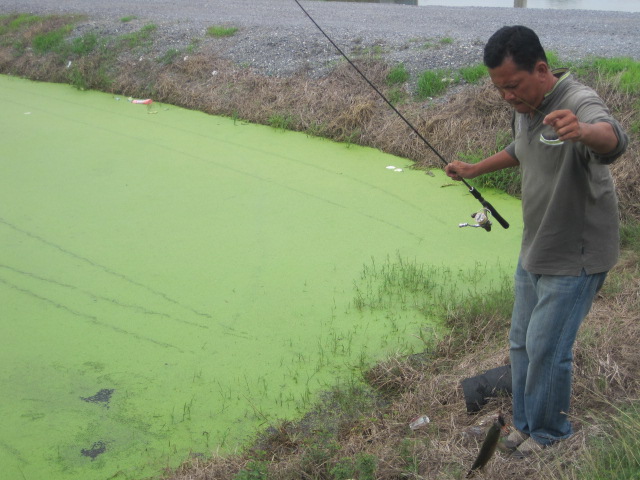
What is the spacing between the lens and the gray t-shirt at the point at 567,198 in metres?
1.85

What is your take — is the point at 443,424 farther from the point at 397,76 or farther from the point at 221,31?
the point at 221,31

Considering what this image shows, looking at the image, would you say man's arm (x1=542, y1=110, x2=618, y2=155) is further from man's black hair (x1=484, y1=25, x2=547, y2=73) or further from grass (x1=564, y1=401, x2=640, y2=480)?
grass (x1=564, y1=401, x2=640, y2=480)

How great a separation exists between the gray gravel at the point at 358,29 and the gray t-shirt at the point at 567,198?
3697 millimetres

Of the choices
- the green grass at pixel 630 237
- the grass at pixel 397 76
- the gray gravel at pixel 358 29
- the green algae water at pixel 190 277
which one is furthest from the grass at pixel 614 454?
the grass at pixel 397 76

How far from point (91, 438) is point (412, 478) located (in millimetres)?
1176

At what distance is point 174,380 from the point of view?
2.98 metres

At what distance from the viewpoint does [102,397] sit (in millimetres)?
2898

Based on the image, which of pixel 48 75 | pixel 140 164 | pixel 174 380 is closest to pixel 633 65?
pixel 140 164

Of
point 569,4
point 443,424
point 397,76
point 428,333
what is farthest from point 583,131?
point 569,4

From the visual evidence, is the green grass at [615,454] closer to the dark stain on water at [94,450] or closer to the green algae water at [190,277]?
the green algae water at [190,277]

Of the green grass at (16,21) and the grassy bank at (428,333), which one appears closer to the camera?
the grassy bank at (428,333)

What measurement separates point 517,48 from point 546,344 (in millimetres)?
744

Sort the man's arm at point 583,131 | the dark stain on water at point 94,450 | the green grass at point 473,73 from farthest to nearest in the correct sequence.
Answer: the green grass at point 473,73
the dark stain on water at point 94,450
the man's arm at point 583,131

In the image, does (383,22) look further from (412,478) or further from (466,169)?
(412,478)
